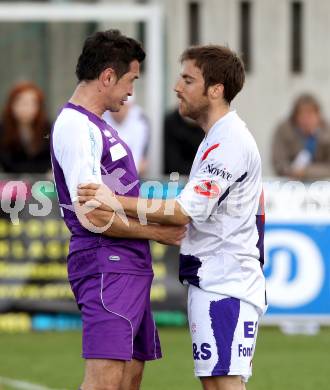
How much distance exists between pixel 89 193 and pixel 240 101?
1100 centimetres

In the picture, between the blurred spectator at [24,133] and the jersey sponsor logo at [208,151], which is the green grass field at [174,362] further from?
the jersey sponsor logo at [208,151]

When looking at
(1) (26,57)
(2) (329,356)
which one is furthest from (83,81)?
(1) (26,57)

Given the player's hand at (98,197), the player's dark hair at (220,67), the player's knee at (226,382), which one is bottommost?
the player's knee at (226,382)

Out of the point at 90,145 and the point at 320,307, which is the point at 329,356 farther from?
the point at 90,145

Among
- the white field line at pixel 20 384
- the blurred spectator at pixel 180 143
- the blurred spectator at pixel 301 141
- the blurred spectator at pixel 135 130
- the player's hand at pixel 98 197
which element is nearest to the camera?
the player's hand at pixel 98 197

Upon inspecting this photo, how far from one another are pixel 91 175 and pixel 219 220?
27.6 inches

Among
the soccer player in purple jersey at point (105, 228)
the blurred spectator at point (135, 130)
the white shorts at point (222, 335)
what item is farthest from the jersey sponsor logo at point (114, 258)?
the blurred spectator at point (135, 130)

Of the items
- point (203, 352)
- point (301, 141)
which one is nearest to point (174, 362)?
point (301, 141)

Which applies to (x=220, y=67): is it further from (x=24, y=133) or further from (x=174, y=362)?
(x=24, y=133)

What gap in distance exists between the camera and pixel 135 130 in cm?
1403

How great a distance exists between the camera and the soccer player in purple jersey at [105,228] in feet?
23.2

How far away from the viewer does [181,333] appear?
13523 mm

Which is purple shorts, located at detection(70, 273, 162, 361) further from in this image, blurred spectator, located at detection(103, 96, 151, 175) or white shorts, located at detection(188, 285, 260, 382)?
blurred spectator, located at detection(103, 96, 151, 175)

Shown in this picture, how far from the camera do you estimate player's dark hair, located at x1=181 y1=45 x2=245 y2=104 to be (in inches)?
283
